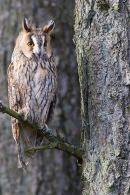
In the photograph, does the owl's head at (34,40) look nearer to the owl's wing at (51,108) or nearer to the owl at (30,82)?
the owl at (30,82)

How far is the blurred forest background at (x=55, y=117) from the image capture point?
511 cm

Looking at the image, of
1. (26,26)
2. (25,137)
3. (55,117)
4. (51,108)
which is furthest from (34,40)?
(55,117)

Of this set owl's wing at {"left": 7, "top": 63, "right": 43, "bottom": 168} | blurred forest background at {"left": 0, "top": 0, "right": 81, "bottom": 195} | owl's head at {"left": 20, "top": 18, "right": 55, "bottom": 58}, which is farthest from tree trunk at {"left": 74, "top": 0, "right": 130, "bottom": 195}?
blurred forest background at {"left": 0, "top": 0, "right": 81, "bottom": 195}

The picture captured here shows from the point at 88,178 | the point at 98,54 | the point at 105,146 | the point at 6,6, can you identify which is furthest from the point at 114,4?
the point at 6,6

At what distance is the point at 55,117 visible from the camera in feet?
16.9

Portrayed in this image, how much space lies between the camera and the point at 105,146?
2.87 meters

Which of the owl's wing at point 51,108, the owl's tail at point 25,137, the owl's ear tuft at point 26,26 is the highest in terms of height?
the owl's ear tuft at point 26,26

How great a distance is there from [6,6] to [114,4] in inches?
104

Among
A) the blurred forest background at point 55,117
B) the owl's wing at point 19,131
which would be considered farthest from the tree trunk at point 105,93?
the blurred forest background at point 55,117

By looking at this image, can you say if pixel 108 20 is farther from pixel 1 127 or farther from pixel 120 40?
pixel 1 127

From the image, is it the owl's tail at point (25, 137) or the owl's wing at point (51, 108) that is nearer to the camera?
the owl's tail at point (25, 137)

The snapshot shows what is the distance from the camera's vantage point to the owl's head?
12.0ft

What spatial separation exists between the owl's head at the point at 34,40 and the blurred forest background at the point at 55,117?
4.60ft

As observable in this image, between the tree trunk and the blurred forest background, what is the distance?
2138 mm
